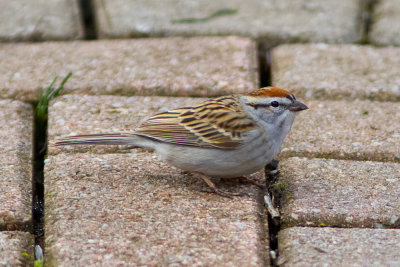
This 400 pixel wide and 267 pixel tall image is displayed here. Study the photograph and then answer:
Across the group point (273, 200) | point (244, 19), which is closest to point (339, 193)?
point (273, 200)

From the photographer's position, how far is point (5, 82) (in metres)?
3.98

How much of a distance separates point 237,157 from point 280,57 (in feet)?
5.18

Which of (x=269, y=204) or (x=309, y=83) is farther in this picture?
(x=309, y=83)

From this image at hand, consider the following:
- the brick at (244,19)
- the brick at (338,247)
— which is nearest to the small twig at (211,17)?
the brick at (244,19)

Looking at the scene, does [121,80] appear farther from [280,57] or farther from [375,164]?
[375,164]

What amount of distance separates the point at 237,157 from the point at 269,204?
0.94ft

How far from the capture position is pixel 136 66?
4250mm

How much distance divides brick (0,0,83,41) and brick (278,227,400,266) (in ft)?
8.98

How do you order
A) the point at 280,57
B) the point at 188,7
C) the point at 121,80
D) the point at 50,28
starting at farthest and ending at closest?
the point at 188,7, the point at 50,28, the point at 280,57, the point at 121,80

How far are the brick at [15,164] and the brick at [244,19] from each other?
4.21 feet

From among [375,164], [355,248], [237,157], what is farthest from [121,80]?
[355,248]

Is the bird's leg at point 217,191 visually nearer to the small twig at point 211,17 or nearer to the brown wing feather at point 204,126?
the brown wing feather at point 204,126

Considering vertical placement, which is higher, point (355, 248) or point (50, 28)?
point (50, 28)

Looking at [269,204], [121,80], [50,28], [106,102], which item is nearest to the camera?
[269,204]
